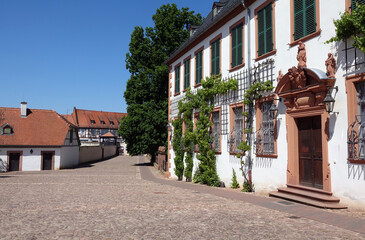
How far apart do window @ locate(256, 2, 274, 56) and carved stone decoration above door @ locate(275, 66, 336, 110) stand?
162cm

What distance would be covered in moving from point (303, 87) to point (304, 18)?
6.48 ft

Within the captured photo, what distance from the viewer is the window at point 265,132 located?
431 inches

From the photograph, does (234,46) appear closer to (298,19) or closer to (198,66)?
(198,66)

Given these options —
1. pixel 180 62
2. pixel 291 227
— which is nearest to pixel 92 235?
pixel 291 227

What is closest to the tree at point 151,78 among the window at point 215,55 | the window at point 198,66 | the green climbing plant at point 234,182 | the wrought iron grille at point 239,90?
the window at point 198,66

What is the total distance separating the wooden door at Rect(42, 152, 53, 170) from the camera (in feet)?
110

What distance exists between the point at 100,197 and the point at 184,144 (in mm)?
6722

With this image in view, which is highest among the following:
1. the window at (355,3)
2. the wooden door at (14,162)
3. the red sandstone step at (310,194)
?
the window at (355,3)

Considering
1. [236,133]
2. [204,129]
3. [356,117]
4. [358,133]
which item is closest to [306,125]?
[356,117]

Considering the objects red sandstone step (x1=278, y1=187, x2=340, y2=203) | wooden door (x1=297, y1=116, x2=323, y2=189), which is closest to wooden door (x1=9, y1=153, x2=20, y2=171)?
red sandstone step (x1=278, y1=187, x2=340, y2=203)

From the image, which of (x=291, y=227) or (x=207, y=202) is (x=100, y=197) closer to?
(x=207, y=202)

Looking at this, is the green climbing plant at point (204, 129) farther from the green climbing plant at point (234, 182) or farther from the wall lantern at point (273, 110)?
the wall lantern at point (273, 110)

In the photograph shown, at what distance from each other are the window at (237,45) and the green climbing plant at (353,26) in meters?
4.97

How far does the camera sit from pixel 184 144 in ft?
56.3
